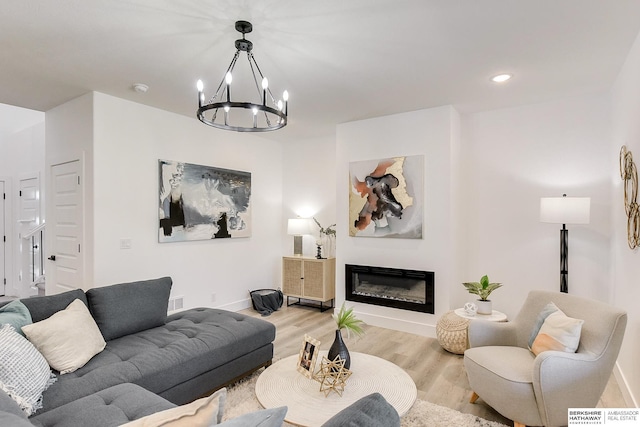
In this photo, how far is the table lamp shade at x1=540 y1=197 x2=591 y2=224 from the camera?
320 centimetres

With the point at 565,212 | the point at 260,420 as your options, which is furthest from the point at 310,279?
the point at 260,420

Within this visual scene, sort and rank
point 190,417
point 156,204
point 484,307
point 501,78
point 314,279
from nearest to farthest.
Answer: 1. point 190,417
2. point 501,78
3. point 484,307
4. point 156,204
5. point 314,279

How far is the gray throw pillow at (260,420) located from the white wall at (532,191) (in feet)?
11.6

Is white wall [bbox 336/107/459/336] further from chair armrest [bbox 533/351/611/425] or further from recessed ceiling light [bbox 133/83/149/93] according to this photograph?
recessed ceiling light [bbox 133/83/149/93]

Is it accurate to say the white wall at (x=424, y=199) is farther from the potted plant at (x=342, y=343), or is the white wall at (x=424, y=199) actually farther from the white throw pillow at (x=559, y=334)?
the potted plant at (x=342, y=343)

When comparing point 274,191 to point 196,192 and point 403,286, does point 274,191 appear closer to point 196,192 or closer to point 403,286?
point 196,192

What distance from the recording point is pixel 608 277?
137 inches

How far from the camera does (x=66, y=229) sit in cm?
384

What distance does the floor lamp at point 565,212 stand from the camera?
320 centimetres

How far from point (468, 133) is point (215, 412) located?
4.17 m

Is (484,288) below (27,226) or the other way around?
below

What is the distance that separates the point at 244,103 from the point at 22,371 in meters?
1.84

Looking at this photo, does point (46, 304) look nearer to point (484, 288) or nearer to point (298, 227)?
point (298, 227)

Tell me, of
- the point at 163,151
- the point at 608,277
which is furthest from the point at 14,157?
the point at 608,277
